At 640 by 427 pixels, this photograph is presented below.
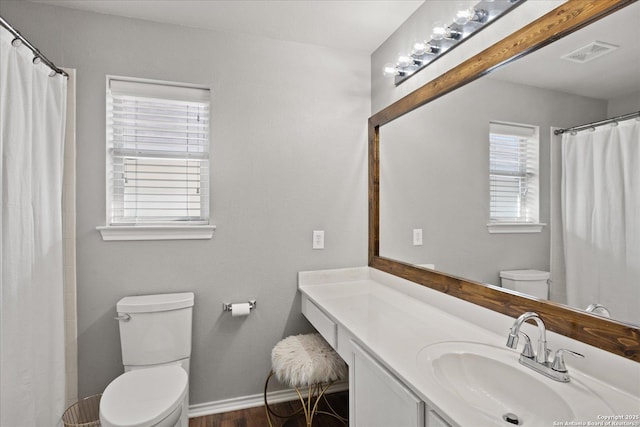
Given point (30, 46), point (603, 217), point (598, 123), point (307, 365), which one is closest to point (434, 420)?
point (603, 217)

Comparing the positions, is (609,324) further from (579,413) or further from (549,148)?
(549,148)

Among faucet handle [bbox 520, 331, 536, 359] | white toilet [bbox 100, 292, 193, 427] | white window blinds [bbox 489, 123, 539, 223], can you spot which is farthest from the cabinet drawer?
white window blinds [bbox 489, 123, 539, 223]

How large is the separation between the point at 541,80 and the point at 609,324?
0.85 metres

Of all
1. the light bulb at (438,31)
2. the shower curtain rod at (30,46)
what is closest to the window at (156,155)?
the shower curtain rod at (30,46)

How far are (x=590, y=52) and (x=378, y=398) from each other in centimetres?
134

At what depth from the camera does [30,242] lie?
1.51m

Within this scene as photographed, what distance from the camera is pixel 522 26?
1.28 m

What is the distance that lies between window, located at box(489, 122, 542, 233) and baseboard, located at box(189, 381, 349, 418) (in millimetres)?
1639

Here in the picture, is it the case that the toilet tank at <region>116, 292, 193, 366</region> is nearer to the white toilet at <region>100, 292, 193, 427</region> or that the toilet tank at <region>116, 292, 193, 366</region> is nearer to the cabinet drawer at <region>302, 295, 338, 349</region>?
the white toilet at <region>100, 292, 193, 427</region>

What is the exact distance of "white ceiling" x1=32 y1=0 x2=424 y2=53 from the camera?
184 centimetres

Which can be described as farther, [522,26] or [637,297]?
[522,26]

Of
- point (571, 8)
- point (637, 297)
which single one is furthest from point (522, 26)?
point (637, 297)

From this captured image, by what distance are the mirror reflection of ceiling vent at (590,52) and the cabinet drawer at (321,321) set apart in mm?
1412

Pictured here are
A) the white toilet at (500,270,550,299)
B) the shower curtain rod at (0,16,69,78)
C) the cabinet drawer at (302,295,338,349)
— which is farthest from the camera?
the cabinet drawer at (302,295,338,349)
